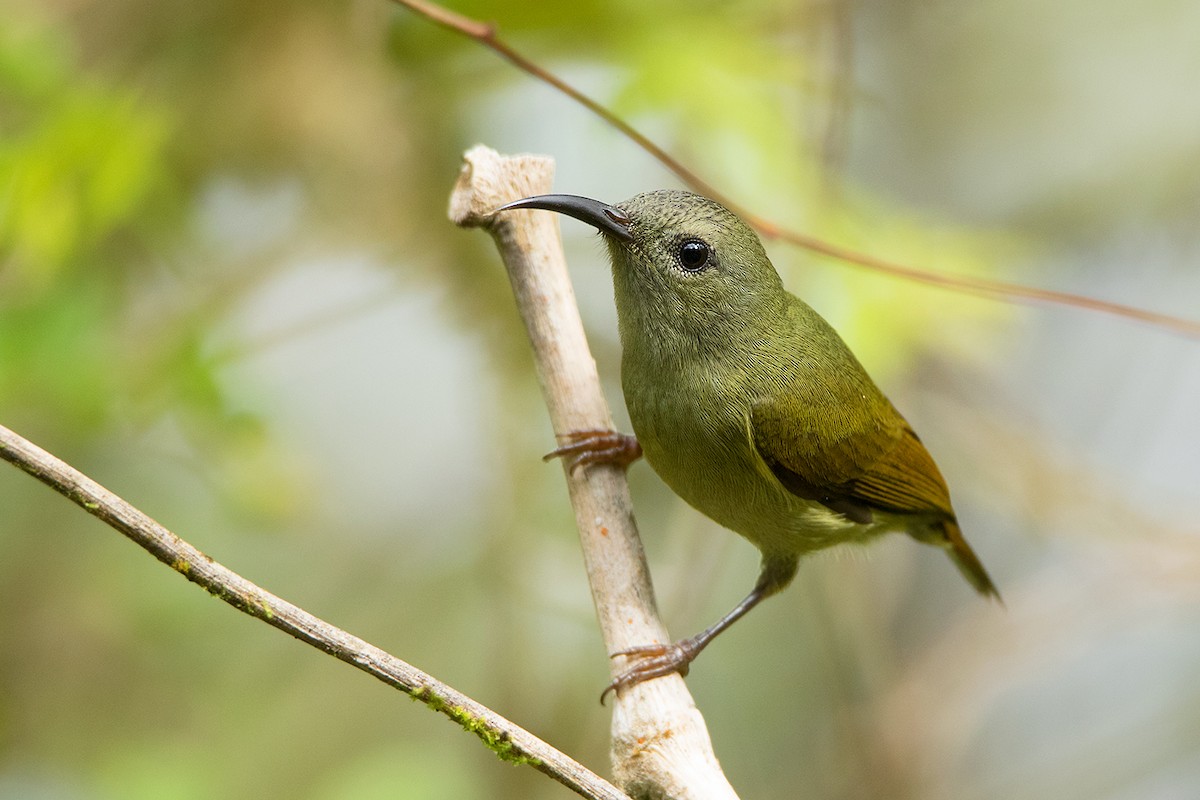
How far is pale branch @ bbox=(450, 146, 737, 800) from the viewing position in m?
2.30

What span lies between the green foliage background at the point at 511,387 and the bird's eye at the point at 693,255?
0.81 meters

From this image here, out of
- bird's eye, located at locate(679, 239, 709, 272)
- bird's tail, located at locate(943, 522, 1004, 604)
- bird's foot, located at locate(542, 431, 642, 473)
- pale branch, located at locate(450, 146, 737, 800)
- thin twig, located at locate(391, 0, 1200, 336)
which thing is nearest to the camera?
pale branch, located at locate(450, 146, 737, 800)

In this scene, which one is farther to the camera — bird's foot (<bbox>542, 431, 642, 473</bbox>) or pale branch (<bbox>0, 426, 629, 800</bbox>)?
bird's foot (<bbox>542, 431, 642, 473</bbox>)

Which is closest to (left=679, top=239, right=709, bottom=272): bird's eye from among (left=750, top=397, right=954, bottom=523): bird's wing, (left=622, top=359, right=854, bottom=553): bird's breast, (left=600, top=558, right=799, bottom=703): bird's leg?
(left=622, top=359, right=854, bottom=553): bird's breast

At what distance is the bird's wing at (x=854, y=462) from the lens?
2.99 m

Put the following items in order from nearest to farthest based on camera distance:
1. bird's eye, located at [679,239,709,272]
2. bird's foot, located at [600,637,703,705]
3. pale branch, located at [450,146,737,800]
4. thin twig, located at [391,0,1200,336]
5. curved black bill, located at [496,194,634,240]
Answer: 1. pale branch, located at [450,146,737,800]
2. bird's foot, located at [600,637,703,705]
3. curved black bill, located at [496,194,634,240]
4. bird's eye, located at [679,239,709,272]
5. thin twig, located at [391,0,1200,336]

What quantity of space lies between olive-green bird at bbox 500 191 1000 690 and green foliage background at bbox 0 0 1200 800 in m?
0.62

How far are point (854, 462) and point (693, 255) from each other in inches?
31.6

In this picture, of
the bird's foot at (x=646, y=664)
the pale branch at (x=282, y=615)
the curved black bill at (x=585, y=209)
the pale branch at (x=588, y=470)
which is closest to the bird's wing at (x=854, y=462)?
the pale branch at (x=588, y=470)

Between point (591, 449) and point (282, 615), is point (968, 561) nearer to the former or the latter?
point (591, 449)

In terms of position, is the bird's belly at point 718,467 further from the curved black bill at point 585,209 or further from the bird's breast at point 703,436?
→ the curved black bill at point 585,209

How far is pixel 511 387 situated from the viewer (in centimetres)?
447

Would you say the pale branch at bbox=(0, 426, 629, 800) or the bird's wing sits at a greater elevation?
the bird's wing

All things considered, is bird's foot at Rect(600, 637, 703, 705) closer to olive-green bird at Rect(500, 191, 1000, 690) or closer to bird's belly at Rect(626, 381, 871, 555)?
olive-green bird at Rect(500, 191, 1000, 690)
